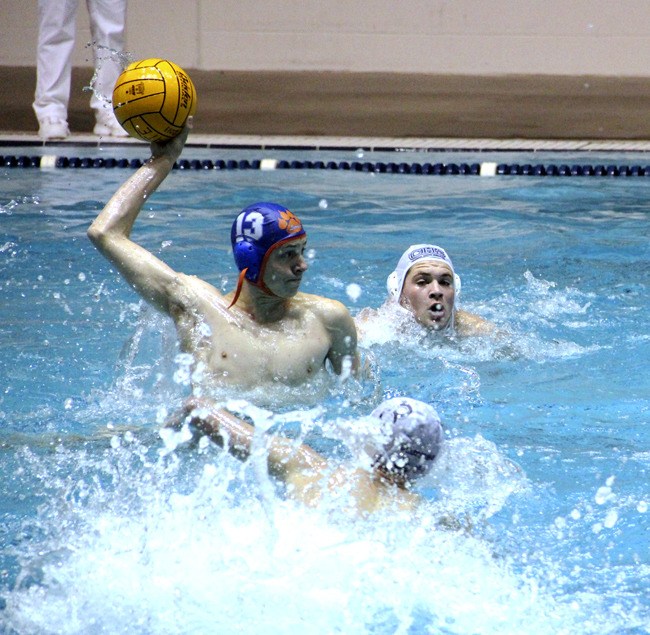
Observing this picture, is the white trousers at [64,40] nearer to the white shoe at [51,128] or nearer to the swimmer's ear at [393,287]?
the white shoe at [51,128]

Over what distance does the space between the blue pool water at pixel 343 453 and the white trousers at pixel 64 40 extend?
9.42 feet

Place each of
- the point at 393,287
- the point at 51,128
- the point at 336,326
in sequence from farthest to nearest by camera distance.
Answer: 1. the point at 51,128
2. the point at 393,287
3. the point at 336,326

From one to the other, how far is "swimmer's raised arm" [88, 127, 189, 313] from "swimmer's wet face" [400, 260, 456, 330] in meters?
1.66

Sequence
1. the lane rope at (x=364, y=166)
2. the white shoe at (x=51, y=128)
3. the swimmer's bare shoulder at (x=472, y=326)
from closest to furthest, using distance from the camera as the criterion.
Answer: the swimmer's bare shoulder at (x=472, y=326)
the lane rope at (x=364, y=166)
the white shoe at (x=51, y=128)

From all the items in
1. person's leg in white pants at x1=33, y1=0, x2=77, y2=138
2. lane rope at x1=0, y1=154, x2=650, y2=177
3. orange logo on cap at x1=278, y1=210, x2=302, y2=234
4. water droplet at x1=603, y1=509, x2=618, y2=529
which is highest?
person's leg in white pants at x1=33, y1=0, x2=77, y2=138

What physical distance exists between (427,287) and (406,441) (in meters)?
2.24

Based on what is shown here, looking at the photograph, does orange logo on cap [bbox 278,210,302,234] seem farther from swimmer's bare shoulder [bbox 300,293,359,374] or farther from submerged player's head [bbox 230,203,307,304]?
swimmer's bare shoulder [bbox 300,293,359,374]

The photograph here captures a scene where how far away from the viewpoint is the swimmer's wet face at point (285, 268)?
347 centimetres

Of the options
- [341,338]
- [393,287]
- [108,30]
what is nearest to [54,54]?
[108,30]

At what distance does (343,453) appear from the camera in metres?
3.64

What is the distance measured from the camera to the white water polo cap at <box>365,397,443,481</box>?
2807 millimetres

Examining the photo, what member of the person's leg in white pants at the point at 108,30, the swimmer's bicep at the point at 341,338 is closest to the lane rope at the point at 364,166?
the person's leg in white pants at the point at 108,30

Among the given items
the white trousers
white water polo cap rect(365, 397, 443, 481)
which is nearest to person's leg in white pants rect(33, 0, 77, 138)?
the white trousers

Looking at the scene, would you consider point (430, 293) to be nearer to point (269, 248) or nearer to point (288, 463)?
point (269, 248)
